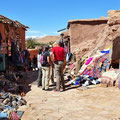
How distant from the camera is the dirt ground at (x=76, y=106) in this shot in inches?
141

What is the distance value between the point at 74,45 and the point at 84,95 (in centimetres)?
716

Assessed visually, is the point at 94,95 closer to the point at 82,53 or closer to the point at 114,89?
the point at 114,89

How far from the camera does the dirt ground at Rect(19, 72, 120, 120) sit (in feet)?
11.7

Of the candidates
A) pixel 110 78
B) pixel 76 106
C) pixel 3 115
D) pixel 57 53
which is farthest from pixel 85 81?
pixel 3 115

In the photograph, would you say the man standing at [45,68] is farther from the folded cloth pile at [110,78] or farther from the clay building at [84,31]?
the clay building at [84,31]

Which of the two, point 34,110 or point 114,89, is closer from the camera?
point 34,110

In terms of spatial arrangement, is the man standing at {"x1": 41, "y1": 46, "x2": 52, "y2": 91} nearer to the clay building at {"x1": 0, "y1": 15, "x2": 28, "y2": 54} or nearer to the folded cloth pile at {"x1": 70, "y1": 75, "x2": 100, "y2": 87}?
the folded cloth pile at {"x1": 70, "y1": 75, "x2": 100, "y2": 87}

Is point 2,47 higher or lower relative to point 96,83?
higher

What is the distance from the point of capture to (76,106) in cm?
426

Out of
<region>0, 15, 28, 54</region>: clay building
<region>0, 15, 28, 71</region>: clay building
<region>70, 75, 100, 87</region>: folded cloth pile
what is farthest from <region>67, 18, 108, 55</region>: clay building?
<region>70, 75, 100, 87</region>: folded cloth pile

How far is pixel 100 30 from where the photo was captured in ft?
39.8

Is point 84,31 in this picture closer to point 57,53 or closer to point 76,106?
point 57,53

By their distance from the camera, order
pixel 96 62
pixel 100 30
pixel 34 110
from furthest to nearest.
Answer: pixel 100 30 → pixel 96 62 → pixel 34 110

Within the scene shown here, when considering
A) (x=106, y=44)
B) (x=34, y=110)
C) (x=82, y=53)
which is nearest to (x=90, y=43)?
(x=82, y=53)
